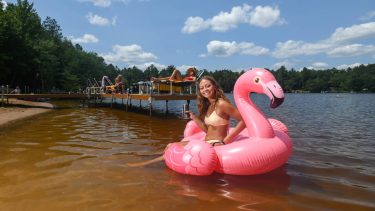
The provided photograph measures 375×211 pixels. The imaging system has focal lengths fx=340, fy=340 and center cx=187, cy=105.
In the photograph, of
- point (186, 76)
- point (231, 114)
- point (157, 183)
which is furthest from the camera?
point (186, 76)

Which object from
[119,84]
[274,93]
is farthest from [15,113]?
[274,93]

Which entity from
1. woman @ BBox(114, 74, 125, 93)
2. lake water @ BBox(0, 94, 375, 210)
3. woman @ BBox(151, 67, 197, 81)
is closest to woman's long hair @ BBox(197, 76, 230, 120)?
lake water @ BBox(0, 94, 375, 210)

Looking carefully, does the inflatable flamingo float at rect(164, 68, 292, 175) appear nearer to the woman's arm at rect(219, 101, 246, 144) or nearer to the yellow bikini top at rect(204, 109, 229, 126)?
the woman's arm at rect(219, 101, 246, 144)

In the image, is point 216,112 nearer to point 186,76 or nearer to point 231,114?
point 231,114

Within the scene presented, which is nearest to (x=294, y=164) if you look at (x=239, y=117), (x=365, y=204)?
(x=239, y=117)

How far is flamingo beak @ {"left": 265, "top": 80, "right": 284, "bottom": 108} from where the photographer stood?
6.01m

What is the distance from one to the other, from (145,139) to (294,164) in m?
5.23

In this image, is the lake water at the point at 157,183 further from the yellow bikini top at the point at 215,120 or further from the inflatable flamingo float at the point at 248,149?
the yellow bikini top at the point at 215,120

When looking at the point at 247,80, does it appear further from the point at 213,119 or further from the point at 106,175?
the point at 106,175

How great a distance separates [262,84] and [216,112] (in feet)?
3.26

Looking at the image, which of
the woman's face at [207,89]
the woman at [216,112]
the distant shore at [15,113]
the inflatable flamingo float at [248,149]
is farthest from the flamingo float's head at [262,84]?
the distant shore at [15,113]

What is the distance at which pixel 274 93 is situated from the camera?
605 cm

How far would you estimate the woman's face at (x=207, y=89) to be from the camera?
6.28m

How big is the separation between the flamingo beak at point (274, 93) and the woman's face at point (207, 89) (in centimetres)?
98
